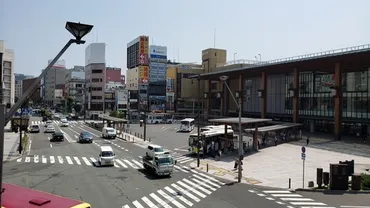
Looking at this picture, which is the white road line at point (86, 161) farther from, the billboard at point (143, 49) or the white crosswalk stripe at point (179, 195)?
the billboard at point (143, 49)

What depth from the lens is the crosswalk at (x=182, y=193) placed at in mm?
21497

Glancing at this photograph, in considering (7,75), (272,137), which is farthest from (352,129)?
(7,75)

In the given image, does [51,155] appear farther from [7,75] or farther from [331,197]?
[7,75]

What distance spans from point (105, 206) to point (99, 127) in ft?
225

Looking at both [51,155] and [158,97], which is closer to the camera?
[51,155]

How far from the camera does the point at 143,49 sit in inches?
5325

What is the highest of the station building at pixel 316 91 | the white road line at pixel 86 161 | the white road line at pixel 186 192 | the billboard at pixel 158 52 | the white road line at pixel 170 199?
the billboard at pixel 158 52

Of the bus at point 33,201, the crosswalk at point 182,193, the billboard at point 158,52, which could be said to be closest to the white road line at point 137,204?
the crosswalk at point 182,193

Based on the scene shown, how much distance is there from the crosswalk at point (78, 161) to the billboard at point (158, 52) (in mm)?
100463

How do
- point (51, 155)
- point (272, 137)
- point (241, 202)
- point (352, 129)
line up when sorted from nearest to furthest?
1. point (241, 202)
2. point (51, 155)
3. point (272, 137)
4. point (352, 129)

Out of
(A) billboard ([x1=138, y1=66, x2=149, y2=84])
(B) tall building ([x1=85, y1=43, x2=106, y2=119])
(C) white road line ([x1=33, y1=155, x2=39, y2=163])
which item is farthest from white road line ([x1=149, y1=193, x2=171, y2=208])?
(B) tall building ([x1=85, y1=43, x2=106, y2=119])

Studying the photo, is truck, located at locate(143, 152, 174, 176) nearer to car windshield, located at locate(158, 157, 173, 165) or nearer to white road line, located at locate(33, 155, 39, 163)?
car windshield, located at locate(158, 157, 173, 165)

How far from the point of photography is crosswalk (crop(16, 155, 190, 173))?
3587cm

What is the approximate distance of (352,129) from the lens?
64.8 meters
